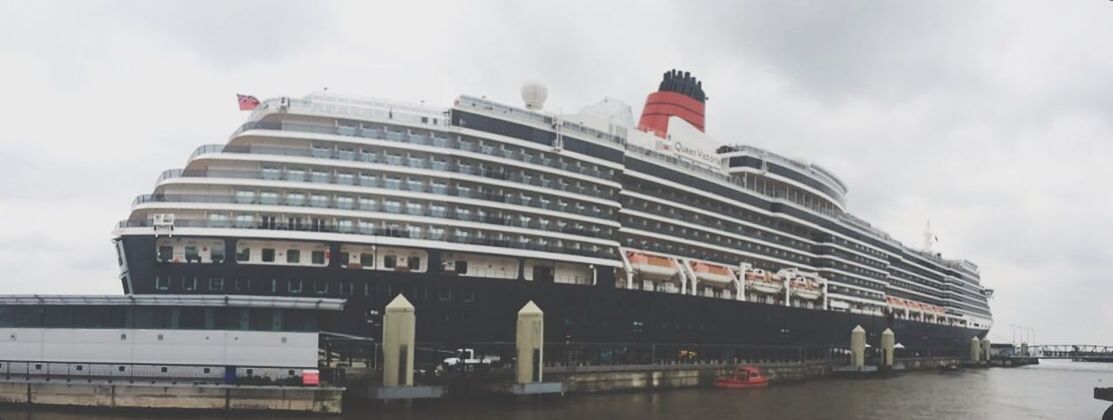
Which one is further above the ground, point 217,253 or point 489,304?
point 217,253

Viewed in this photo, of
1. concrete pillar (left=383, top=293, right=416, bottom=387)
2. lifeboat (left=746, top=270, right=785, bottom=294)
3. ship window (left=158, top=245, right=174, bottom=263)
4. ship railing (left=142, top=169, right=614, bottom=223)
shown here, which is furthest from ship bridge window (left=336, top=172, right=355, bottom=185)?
lifeboat (left=746, top=270, right=785, bottom=294)

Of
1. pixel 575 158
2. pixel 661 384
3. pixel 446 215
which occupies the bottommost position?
pixel 661 384

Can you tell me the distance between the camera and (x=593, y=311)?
61.3 metres

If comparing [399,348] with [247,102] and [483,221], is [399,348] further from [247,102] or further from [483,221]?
[247,102]

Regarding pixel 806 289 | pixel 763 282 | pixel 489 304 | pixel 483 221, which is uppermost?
pixel 483 221

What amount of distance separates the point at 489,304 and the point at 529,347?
6277mm

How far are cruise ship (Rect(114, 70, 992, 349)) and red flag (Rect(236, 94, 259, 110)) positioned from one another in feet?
5.39

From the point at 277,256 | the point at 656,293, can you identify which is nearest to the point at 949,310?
the point at 656,293

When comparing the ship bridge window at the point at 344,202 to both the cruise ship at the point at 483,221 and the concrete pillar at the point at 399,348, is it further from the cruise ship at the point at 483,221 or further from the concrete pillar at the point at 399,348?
the concrete pillar at the point at 399,348

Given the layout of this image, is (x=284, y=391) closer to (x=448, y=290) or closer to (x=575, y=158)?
(x=448, y=290)

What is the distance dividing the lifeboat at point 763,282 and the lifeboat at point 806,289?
2253 mm

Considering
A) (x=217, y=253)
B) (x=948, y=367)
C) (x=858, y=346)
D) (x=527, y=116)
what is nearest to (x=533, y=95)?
(x=527, y=116)

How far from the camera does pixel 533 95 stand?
65875 mm

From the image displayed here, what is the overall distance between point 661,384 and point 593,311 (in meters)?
6.77
